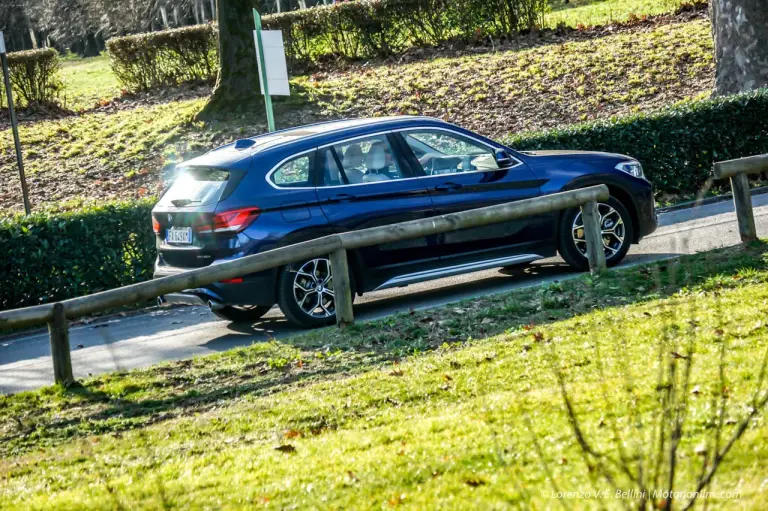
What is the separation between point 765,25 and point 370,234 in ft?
41.3

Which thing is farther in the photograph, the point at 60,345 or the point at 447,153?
the point at 447,153

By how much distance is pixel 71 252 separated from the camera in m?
12.9

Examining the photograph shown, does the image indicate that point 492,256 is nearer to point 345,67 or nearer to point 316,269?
point 316,269

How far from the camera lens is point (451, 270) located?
1029 cm

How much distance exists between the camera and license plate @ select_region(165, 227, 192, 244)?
32.0 ft

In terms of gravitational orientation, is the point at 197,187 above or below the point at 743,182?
above

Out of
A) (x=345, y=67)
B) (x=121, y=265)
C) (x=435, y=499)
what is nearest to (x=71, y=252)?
(x=121, y=265)

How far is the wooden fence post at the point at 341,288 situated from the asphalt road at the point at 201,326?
88 cm

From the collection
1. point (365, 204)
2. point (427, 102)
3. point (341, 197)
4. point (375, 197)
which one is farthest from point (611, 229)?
point (427, 102)

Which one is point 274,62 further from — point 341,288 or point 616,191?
point 341,288

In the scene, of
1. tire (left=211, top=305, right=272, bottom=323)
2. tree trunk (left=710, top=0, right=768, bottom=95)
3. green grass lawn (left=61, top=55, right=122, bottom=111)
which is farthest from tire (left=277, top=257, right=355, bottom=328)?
green grass lawn (left=61, top=55, right=122, bottom=111)

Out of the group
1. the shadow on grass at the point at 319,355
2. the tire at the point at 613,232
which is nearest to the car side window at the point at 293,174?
the shadow on grass at the point at 319,355

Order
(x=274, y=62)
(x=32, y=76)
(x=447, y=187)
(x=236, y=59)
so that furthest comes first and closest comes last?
(x=32, y=76)
(x=236, y=59)
(x=274, y=62)
(x=447, y=187)

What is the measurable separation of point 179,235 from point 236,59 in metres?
13.1
